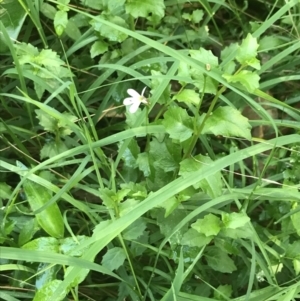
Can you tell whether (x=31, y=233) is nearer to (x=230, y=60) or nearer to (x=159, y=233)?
(x=159, y=233)

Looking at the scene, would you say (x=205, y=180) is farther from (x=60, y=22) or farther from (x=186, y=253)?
(x=60, y=22)

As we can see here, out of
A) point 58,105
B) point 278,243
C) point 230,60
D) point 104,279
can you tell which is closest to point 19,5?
point 58,105

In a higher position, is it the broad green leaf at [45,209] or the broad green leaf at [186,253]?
the broad green leaf at [45,209]

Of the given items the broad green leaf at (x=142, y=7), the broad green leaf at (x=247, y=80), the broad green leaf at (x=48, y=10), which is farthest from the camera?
the broad green leaf at (x=48, y=10)

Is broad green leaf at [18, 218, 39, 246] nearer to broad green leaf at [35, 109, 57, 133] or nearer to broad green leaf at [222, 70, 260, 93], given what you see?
broad green leaf at [35, 109, 57, 133]

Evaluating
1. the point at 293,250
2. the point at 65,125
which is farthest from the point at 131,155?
the point at 293,250

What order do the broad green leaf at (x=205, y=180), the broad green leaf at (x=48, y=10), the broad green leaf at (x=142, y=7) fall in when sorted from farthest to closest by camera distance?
the broad green leaf at (x=48, y=10)
the broad green leaf at (x=142, y=7)
the broad green leaf at (x=205, y=180)

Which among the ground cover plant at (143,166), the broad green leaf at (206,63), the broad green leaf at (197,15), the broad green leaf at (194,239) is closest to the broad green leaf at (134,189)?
the ground cover plant at (143,166)

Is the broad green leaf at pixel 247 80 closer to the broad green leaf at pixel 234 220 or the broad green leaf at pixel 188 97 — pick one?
the broad green leaf at pixel 188 97
